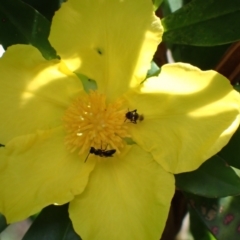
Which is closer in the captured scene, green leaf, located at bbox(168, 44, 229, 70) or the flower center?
the flower center

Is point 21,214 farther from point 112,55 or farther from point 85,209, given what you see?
point 112,55

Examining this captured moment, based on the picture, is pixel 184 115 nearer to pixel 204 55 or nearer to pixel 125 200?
pixel 125 200

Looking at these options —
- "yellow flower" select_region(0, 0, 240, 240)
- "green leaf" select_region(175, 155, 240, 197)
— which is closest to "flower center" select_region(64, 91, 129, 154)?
"yellow flower" select_region(0, 0, 240, 240)

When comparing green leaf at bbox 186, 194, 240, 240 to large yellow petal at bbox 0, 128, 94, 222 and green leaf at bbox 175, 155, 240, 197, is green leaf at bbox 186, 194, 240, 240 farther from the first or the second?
large yellow petal at bbox 0, 128, 94, 222

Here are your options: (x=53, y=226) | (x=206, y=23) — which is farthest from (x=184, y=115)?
(x=53, y=226)

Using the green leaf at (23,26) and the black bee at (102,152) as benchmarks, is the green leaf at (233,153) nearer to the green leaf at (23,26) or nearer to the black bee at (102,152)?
the black bee at (102,152)
